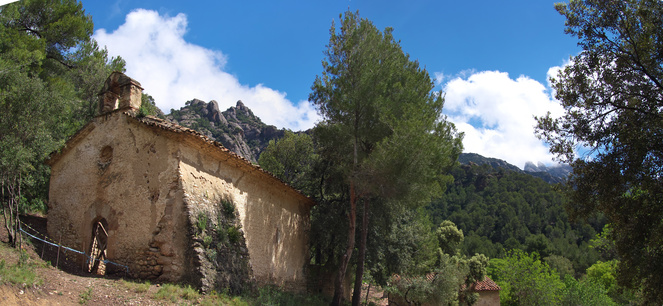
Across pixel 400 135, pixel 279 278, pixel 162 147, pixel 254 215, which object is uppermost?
pixel 400 135

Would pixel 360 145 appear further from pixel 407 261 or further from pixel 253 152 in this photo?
pixel 253 152

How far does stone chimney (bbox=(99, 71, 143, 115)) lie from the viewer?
448 inches

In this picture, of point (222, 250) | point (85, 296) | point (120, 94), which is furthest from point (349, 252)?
point (120, 94)

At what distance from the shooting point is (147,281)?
368 inches

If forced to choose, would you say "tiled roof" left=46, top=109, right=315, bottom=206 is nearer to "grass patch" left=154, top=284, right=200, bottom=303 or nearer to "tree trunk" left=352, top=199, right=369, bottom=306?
"grass patch" left=154, top=284, right=200, bottom=303

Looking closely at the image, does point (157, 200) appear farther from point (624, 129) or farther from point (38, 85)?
point (624, 129)

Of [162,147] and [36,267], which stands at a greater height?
[162,147]

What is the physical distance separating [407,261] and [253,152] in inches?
1801

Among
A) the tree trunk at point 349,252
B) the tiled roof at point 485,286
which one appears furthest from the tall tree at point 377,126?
the tiled roof at point 485,286

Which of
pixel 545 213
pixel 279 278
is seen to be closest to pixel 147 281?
pixel 279 278

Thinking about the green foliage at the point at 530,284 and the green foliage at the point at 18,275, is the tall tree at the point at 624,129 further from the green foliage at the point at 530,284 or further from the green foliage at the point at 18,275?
the green foliage at the point at 530,284

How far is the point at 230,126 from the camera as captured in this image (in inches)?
2758

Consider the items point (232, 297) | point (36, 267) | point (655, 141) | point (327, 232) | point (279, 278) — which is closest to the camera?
point (655, 141)

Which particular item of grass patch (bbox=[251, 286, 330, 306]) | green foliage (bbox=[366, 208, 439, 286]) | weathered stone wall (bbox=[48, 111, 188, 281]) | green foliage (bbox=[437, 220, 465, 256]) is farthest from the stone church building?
green foliage (bbox=[437, 220, 465, 256])
